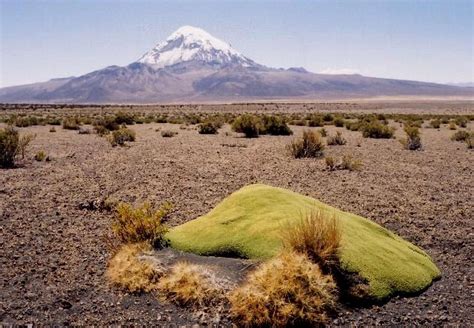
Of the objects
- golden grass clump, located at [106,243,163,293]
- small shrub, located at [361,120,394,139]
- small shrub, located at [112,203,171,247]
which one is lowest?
small shrub, located at [361,120,394,139]

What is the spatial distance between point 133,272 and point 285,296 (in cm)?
217

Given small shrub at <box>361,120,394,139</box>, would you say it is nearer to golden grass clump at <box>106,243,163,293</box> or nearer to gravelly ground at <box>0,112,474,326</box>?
gravelly ground at <box>0,112,474,326</box>

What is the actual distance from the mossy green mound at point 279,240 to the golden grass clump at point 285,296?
0.61m

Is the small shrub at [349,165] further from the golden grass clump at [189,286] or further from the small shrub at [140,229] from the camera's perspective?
the golden grass clump at [189,286]

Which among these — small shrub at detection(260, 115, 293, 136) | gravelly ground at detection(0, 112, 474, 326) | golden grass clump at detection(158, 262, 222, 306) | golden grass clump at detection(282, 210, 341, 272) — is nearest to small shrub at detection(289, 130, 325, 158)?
gravelly ground at detection(0, 112, 474, 326)

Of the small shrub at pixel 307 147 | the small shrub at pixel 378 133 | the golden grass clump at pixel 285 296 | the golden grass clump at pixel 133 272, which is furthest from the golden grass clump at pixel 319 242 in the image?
the small shrub at pixel 378 133

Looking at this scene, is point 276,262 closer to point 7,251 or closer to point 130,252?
point 130,252

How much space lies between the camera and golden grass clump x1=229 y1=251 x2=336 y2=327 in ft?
17.6

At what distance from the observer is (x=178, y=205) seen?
10.4 m

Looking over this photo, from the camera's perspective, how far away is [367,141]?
79.2 feet

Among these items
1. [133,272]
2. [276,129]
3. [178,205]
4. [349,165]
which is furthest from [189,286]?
[276,129]

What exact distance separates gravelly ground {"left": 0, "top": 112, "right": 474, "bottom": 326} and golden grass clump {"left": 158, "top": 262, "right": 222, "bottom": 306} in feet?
0.59

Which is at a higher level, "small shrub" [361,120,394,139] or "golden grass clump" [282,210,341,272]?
"golden grass clump" [282,210,341,272]

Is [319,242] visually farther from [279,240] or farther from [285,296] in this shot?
[285,296]
